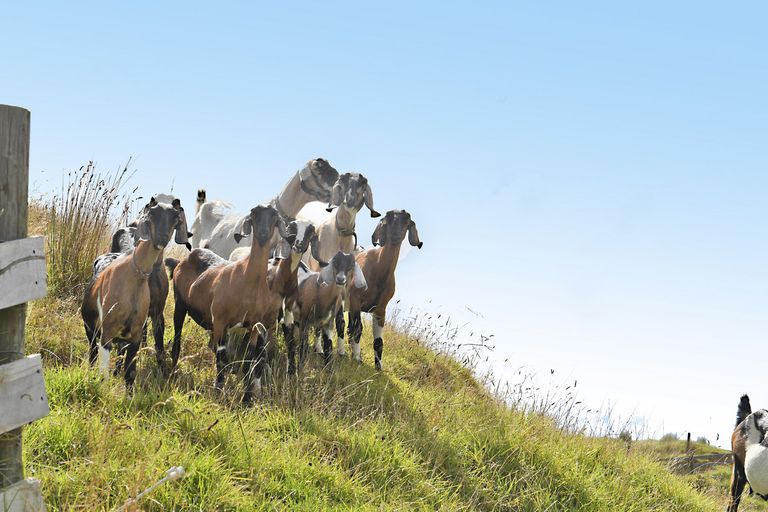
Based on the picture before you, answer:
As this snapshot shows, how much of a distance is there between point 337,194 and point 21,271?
6.73 meters

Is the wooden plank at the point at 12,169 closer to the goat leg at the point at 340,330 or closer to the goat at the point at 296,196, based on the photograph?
the goat leg at the point at 340,330

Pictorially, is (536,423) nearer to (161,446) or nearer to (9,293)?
(161,446)

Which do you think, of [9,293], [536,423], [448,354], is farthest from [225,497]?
[448,354]

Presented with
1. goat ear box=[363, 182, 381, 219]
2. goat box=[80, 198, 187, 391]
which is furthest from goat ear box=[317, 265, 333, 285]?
goat box=[80, 198, 187, 391]

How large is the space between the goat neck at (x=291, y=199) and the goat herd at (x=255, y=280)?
0.06 feet

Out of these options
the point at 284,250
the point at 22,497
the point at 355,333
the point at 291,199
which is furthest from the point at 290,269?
the point at 22,497

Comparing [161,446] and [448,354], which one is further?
[448,354]

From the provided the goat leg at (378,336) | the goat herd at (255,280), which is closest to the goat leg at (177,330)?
the goat herd at (255,280)

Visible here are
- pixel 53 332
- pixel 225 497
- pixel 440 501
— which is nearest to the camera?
pixel 225 497

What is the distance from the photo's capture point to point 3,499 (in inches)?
177

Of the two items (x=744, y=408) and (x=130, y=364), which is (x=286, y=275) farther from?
(x=744, y=408)

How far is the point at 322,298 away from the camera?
9758mm

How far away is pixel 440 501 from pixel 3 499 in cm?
412

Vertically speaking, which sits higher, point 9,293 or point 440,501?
point 9,293
